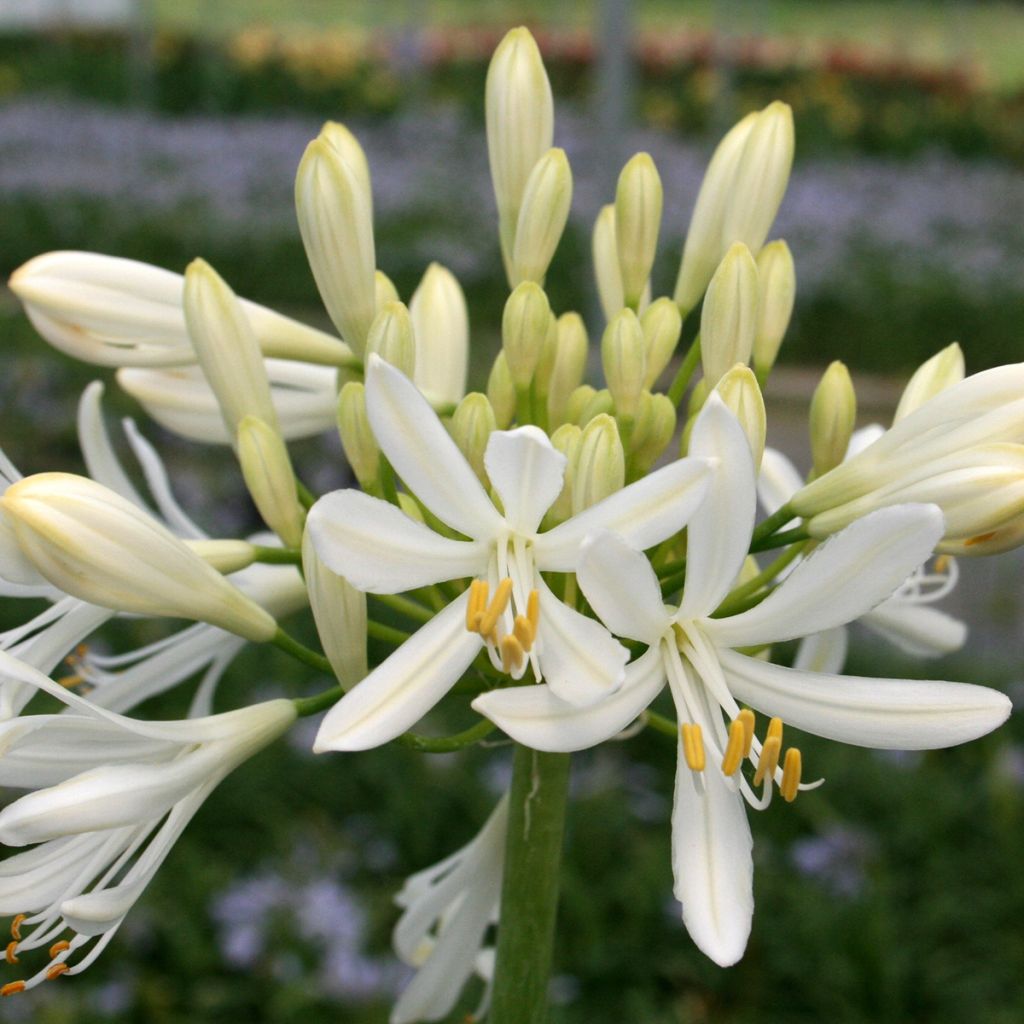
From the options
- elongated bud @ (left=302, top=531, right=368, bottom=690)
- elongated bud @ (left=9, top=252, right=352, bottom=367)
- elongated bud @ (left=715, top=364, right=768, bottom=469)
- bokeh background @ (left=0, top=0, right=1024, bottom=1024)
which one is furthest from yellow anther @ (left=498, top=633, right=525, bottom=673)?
bokeh background @ (left=0, top=0, right=1024, bottom=1024)

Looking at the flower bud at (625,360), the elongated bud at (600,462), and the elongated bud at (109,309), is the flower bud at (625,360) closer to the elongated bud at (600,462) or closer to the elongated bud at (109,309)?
the elongated bud at (600,462)

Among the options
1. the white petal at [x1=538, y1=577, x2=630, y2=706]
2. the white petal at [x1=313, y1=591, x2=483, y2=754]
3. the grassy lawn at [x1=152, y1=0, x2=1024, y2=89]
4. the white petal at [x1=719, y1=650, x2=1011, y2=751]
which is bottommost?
the grassy lawn at [x1=152, y1=0, x2=1024, y2=89]

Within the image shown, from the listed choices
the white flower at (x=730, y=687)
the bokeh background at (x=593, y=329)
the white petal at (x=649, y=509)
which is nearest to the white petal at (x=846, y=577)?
the white flower at (x=730, y=687)

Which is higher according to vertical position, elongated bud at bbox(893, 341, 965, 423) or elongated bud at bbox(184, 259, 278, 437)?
elongated bud at bbox(184, 259, 278, 437)

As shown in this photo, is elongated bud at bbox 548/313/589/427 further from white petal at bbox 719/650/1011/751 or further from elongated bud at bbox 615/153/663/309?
white petal at bbox 719/650/1011/751

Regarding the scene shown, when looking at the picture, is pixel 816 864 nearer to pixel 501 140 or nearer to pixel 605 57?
pixel 501 140

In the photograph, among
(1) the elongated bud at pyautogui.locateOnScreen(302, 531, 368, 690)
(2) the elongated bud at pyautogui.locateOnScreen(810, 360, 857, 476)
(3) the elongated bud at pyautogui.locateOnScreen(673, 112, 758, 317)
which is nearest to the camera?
(1) the elongated bud at pyautogui.locateOnScreen(302, 531, 368, 690)
